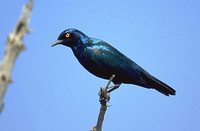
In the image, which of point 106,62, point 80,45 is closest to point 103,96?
point 106,62

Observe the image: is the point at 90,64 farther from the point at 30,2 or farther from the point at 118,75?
the point at 30,2

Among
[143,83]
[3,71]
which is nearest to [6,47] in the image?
[3,71]

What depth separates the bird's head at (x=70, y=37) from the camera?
10.5 metres

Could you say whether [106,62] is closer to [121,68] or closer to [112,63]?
[112,63]

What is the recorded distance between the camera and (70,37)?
419 inches

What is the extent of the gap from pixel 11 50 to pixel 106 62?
28.2 feet

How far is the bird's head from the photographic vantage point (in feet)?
34.5

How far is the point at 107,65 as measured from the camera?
32.2 ft

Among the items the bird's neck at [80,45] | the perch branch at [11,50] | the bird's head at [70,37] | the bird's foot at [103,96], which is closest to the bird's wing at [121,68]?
the bird's neck at [80,45]

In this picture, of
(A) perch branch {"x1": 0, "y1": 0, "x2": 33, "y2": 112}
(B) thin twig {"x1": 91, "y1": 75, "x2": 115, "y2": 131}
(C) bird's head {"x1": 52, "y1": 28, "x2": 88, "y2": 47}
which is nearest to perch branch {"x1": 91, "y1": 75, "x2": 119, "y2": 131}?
(B) thin twig {"x1": 91, "y1": 75, "x2": 115, "y2": 131}

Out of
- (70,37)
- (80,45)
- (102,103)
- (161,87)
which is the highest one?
(70,37)

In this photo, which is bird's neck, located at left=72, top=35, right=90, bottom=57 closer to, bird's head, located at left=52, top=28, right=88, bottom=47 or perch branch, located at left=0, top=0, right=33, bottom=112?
bird's head, located at left=52, top=28, right=88, bottom=47

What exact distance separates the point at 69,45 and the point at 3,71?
9.31 meters

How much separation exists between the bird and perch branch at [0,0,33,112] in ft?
27.0
